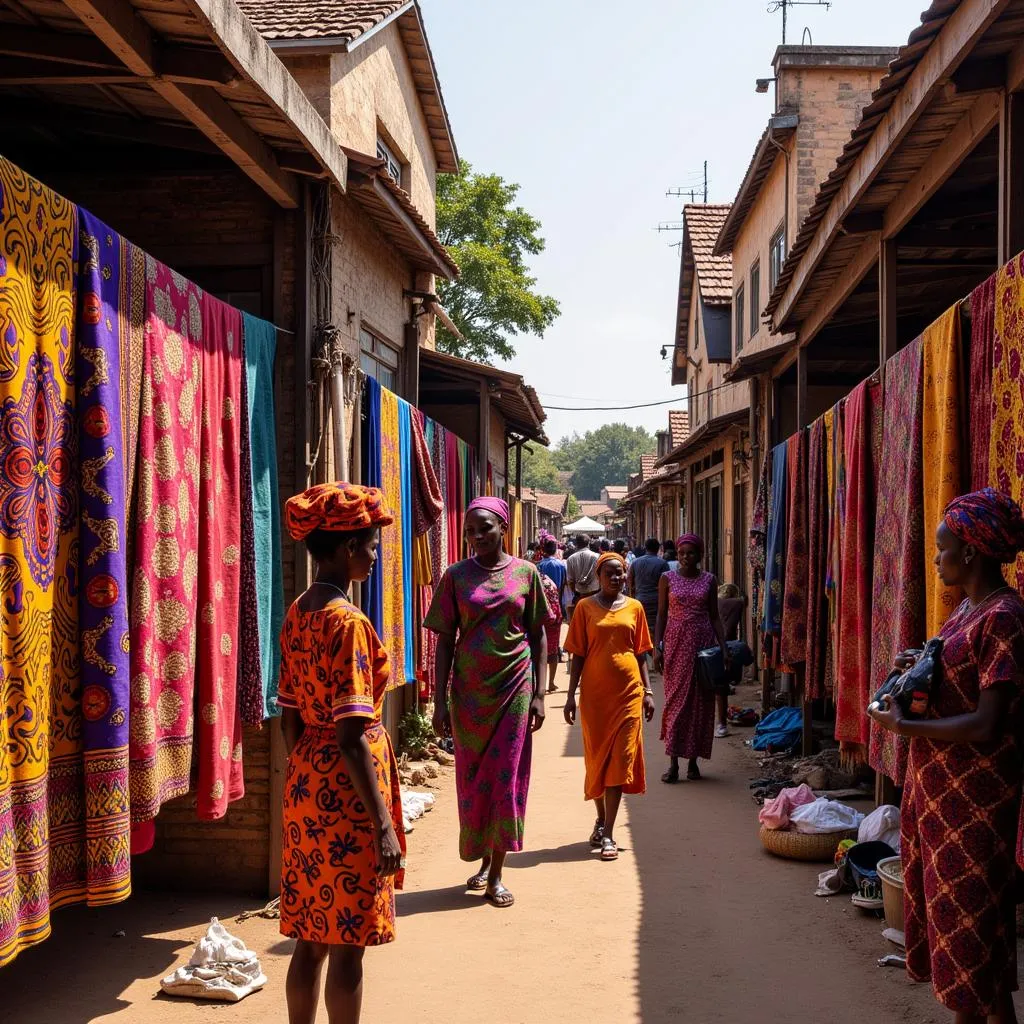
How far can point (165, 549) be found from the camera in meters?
4.43

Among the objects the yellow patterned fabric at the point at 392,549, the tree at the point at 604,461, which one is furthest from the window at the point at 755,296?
the tree at the point at 604,461

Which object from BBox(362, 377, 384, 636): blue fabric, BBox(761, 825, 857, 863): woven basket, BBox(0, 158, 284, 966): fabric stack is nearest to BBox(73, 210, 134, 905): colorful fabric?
BBox(0, 158, 284, 966): fabric stack

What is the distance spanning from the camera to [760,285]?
56.2ft

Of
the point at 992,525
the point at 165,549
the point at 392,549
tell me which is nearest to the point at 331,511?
the point at 165,549

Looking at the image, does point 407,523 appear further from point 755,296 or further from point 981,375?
point 755,296

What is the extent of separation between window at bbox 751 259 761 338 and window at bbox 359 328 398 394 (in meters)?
Result: 9.04

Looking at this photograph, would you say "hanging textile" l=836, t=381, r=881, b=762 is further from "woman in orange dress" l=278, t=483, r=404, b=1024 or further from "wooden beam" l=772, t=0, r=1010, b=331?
"woman in orange dress" l=278, t=483, r=404, b=1024

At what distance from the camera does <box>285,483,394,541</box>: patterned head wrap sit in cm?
359

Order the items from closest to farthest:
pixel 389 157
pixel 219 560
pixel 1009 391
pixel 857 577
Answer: pixel 1009 391
pixel 219 560
pixel 857 577
pixel 389 157

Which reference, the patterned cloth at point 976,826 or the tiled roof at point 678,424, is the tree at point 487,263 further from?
the patterned cloth at point 976,826

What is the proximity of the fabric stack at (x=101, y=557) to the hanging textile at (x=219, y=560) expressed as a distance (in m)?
0.01

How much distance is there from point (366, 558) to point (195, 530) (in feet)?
4.47

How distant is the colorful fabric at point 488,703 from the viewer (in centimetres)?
589

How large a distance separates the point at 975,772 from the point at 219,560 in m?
3.30
